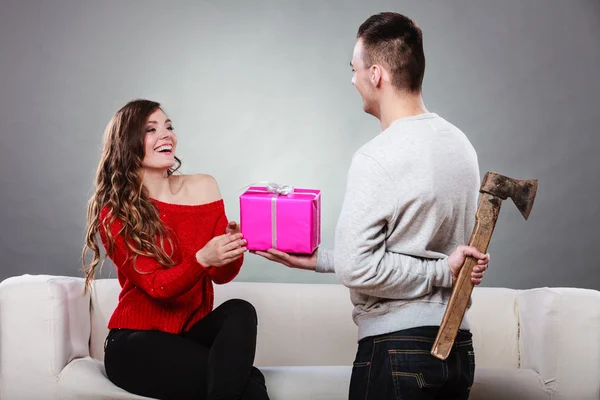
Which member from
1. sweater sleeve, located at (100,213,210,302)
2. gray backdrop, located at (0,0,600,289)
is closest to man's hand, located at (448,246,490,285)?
sweater sleeve, located at (100,213,210,302)

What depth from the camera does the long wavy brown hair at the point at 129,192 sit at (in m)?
2.53

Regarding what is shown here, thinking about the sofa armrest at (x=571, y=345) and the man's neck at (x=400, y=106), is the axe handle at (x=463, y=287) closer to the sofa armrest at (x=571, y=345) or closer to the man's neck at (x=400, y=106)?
the man's neck at (x=400, y=106)

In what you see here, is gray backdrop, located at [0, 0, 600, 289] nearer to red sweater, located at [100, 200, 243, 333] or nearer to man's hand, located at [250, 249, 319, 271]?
red sweater, located at [100, 200, 243, 333]

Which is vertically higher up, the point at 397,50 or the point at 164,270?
the point at 397,50

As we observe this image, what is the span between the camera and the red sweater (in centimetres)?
246

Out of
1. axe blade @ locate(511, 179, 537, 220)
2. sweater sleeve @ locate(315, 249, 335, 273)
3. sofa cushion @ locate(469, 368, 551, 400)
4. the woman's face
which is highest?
the woman's face

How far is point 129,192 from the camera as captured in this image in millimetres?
2617

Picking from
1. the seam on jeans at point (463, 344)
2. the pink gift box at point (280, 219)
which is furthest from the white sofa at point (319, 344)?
the seam on jeans at point (463, 344)

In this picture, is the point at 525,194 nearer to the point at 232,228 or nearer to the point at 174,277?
the point at 232,228

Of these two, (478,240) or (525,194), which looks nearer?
(478,240)

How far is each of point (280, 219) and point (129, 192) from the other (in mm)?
692

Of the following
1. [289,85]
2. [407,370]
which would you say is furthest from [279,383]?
[289,85]

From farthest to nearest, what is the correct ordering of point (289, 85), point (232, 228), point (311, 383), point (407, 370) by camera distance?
1. point (289, 85)
2. point (311, 383)
3. point (232, 228)
4. point (407, 370)

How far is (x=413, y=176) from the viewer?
5.79 ft
